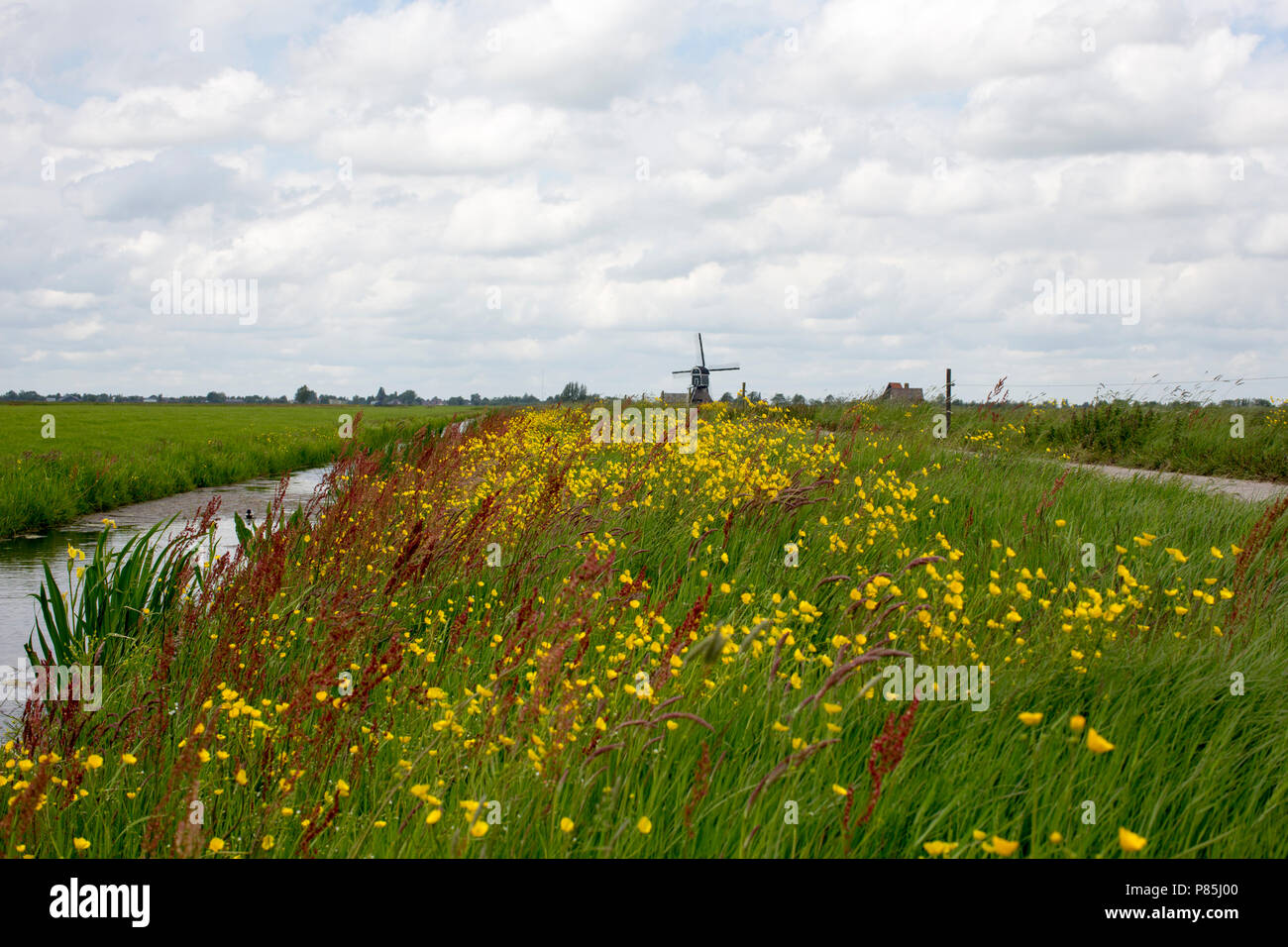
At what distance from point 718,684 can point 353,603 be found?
2.16 m

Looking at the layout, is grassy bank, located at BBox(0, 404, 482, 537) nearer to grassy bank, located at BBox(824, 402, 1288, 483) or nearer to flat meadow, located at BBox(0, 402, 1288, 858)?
flat meadow, located at BBox(0, 402, 1288, 858)

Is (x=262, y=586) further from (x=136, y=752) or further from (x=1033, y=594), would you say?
(x=1033, y=594)

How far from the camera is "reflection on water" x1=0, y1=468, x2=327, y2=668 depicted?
6.95m

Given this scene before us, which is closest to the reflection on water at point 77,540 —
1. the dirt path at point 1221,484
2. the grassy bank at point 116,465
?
the grassy bank at point 116,465

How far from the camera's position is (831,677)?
2.22 meters

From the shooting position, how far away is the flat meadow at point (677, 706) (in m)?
2.46

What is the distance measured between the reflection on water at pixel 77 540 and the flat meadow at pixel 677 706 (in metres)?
1.64

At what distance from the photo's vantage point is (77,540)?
433 inches

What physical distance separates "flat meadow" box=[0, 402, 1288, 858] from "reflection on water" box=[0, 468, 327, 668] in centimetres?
164

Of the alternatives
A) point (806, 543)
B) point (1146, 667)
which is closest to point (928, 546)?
point (806, 543)

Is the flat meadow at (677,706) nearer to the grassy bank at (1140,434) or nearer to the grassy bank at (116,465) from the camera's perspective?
the grassy bank at (116,465)

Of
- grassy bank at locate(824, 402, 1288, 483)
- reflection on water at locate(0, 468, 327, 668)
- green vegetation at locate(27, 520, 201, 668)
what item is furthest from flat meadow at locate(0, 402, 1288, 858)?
grassy bank at locate(824, 402, 1288, 483)

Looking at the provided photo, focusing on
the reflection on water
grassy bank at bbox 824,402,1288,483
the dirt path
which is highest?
grassy bank at bbox 824,402,1288,483

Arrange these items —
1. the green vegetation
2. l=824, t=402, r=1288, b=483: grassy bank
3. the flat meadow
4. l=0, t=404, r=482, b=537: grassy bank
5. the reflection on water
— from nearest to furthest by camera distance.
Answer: the flat meadow < the green vegetation < the reflection on water < l=0, t=404, r=482, b=537: grassy bank < l=824, t=402, r=1288, b=483: grassy bank
